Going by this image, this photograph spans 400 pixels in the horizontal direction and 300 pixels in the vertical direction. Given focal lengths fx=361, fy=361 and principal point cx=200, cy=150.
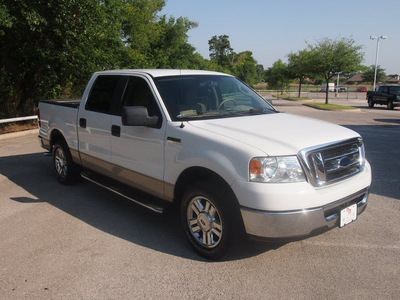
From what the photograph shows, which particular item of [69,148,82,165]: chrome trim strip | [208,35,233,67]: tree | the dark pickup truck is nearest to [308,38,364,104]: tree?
the dark pickup truck

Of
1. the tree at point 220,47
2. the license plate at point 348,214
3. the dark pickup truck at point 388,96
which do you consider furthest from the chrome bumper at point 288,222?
the tree at point 220,47

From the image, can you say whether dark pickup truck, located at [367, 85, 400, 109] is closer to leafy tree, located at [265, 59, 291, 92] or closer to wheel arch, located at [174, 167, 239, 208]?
leafy tree, located at [265, 59, 291, 92]

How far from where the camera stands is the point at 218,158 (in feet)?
11.1

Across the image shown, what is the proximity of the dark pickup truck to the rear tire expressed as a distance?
25.5 meters

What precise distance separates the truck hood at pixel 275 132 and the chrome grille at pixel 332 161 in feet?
0.23

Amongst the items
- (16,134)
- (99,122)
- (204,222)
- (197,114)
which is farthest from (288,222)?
(16,134)

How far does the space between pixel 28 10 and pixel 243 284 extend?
37.6 feet

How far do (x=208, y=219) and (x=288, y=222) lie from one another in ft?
2.73

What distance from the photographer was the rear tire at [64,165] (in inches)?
238

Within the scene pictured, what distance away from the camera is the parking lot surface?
10.4 feet

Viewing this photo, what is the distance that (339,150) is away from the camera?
11.7 ft

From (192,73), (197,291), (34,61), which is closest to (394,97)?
(34,61)

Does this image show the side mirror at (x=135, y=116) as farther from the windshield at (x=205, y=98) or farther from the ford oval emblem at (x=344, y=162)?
the ford oval emblem at (x=344, y=162)

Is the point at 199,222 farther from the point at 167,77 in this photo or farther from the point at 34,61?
the point at 34,61
